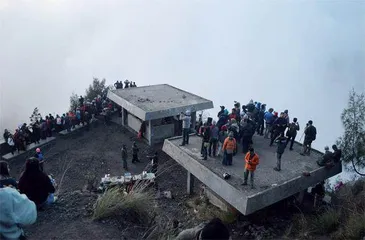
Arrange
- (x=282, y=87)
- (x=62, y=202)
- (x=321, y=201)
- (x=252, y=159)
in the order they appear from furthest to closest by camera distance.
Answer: (x=282, y=87) < (x=321, y=201) < (x=252, y=159) < (x=62, y=202)

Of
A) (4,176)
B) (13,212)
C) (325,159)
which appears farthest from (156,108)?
(13,212)

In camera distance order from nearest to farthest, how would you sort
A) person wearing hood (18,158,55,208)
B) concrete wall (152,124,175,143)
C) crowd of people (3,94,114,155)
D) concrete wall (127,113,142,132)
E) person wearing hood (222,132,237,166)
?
person wearing hood (18,158,55,208)
person wearing hood (222,132,237,166)
crowd of people (3,94,114,155)
concrete wall (152,124,175,143)
concrete wall (127,113,142,132)

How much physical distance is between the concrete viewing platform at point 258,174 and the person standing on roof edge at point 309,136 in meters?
0.32

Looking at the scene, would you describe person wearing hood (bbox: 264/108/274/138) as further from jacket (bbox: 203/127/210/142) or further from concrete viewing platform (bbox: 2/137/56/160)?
concrete viewing platform (bbox: 2/137/56/160)

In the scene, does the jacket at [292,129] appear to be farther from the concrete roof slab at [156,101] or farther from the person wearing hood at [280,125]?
the concrete roof slab at [156,101]

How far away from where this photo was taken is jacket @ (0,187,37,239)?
5590 mm

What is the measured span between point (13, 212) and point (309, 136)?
1236cm

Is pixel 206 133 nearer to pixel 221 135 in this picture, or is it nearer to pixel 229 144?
pixel 229 144

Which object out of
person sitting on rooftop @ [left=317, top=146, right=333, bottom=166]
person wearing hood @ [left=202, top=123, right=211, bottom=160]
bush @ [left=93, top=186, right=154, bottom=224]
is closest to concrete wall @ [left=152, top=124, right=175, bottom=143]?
person wearing hood @ [left=202, top=123, right=211, bottom=160]

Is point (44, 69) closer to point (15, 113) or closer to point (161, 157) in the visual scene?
point (15, 113)

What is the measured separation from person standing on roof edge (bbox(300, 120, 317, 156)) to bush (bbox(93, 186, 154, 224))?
8.75 meters

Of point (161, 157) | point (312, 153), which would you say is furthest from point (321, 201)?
point (161, 157)

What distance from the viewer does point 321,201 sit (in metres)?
14.7

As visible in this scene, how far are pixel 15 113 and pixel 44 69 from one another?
156ft
